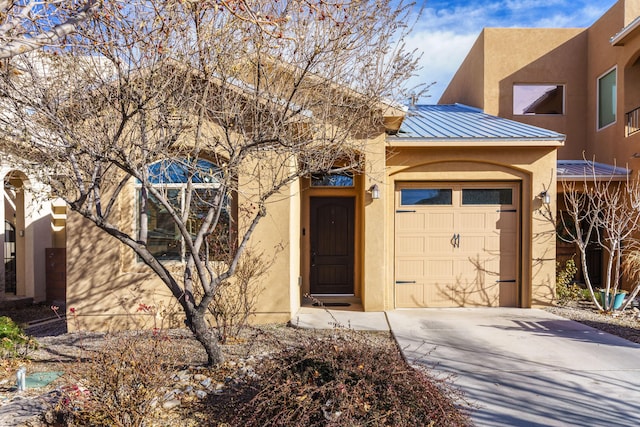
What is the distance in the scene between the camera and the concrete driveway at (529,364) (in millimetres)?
3867

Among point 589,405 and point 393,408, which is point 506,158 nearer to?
point 589,405

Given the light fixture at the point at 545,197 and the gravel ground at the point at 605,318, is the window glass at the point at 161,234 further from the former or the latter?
the gravel ground at the point at 605,318

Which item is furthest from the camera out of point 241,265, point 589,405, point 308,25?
point 241,265

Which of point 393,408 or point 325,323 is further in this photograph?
point 325,323

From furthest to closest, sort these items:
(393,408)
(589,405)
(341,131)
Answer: (341,131)
(589,405)
(393,408)

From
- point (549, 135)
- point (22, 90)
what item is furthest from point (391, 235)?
point (22, 90)

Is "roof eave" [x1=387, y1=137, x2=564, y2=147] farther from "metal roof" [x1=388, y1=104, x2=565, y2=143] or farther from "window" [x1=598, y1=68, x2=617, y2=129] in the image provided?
"window" [x1=598, y1=68, x2=617, y2=129]

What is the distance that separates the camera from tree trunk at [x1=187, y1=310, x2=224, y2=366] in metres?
4.48

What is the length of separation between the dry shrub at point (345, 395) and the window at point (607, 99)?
11448 mm

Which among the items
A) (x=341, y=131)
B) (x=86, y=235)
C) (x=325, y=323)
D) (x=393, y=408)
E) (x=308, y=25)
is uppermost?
(x=308, y=25)

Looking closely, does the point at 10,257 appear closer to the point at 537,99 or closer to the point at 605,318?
the point at 605,318

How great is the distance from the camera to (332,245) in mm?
9148

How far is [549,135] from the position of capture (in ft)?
26.2

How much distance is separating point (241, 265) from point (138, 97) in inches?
136
